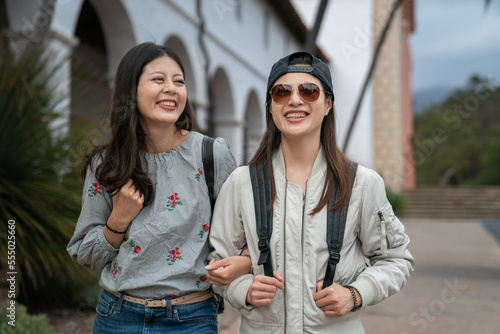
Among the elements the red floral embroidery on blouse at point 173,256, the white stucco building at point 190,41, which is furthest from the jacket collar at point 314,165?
the white stucco building at point 190,41

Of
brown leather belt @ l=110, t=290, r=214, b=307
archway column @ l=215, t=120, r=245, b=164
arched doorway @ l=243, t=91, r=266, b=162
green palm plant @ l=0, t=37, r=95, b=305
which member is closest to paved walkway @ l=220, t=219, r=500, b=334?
green palm plant @ l=0, t=37, r=95, b=305

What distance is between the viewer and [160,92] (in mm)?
1988

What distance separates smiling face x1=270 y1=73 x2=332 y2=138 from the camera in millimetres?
1863

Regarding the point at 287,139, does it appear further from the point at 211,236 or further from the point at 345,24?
the point at 345,24

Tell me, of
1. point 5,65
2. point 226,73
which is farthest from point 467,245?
point 5,65

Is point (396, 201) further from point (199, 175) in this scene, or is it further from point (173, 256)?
point (173, 256)

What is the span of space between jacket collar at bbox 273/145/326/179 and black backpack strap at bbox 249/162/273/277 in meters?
0.04

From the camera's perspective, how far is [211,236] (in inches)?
75.0

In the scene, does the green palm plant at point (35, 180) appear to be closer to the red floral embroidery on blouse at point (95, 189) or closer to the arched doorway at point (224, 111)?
the red floral embroidery on blouse at point (95, 189)

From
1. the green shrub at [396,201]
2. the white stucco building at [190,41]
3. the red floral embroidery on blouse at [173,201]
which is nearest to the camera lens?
the red floral embroidery on blouse at [173,201]

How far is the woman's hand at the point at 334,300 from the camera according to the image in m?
→ 1.74

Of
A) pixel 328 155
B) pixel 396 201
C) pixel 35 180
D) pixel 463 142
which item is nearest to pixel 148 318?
pixel 328 155

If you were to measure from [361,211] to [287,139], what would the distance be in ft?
1.16

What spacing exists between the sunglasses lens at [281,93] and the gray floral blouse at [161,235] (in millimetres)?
342
